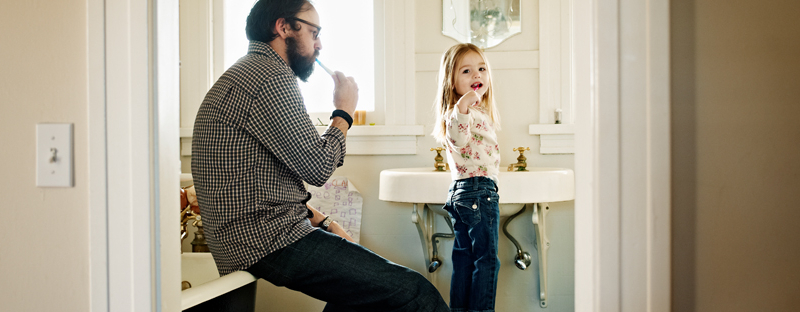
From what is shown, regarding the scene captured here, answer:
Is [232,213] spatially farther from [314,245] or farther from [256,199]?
[314,245]

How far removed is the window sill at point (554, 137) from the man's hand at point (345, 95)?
914mm

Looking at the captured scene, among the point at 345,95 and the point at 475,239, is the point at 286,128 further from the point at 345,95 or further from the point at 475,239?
the point at 475,239

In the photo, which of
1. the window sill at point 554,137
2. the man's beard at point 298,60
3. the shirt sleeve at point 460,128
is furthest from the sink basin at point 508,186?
the man's beard at point 298,60

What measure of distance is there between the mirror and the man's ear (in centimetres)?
94

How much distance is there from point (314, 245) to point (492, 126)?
2.99 ft

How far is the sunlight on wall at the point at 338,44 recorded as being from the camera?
209cm

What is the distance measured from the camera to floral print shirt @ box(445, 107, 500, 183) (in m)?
1.59

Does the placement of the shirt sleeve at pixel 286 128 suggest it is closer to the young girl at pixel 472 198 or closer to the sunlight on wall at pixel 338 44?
the young girl at pixel 472 198

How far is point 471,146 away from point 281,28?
724mm
